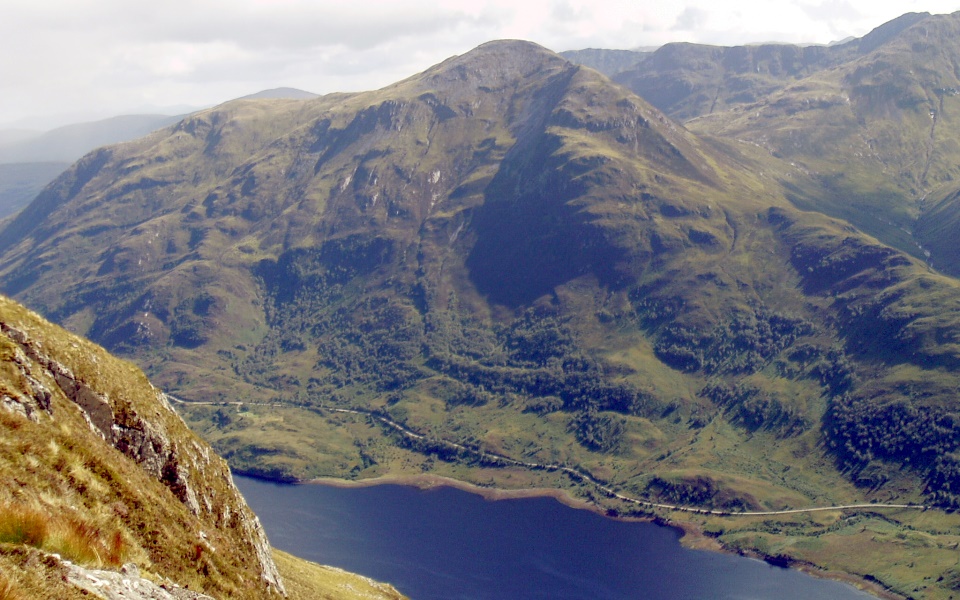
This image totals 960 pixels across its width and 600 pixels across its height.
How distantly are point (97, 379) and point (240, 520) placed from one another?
50.9 feet

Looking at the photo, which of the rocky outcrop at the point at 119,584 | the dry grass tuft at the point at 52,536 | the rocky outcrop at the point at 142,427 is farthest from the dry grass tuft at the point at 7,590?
the rocky outcrop at the point at 142,427

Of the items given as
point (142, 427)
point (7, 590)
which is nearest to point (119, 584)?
point (7, 590)

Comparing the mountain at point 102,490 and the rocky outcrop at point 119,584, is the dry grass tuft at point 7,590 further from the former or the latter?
the rocky outcrop at point 119,584

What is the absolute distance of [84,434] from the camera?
43.8 meters

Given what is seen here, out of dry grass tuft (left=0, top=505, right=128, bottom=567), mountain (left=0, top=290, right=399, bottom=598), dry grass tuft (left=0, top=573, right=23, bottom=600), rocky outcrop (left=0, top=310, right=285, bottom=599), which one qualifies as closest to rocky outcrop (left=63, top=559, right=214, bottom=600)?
mountain (left=0, top=290, right=399, bottom=598)

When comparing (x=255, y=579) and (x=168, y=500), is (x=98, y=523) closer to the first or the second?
(x=168, y=500)

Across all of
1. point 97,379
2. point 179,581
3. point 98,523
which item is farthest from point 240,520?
point 98,523

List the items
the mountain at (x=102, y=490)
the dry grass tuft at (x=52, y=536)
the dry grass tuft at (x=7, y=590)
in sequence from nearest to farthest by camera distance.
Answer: the dry grass tuft at (x=7, y=590) → the dry grass tuft at (x=52, y=536) → the mountain at (x=102, y=490)

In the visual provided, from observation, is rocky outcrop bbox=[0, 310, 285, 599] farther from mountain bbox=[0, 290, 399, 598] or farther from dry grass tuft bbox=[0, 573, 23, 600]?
dry grass tuft bbox=[0, 573, 23, 600]

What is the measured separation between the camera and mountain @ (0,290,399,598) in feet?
79.4

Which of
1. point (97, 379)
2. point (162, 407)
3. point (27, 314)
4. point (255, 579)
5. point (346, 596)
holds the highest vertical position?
point (27, 314)

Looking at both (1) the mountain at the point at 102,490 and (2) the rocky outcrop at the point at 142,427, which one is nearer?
(1) the mountain at the point at 102,490

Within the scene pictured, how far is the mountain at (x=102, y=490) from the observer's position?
24.2 metres

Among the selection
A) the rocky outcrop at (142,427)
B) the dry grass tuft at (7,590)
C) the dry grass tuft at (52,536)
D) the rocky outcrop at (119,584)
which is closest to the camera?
the dry grass tuft at (7,590)
